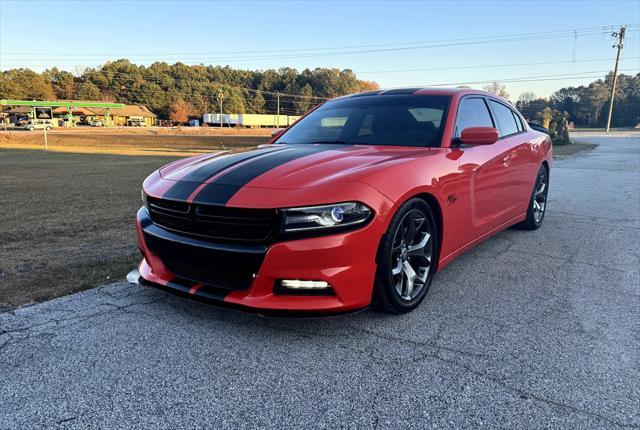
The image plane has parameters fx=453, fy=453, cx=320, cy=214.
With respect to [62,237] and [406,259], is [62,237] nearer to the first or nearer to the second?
[62,237]

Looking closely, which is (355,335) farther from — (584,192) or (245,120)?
(245,120)

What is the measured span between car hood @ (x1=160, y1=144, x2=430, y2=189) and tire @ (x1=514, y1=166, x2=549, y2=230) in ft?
8.56

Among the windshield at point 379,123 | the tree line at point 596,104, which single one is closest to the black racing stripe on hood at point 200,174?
the windshield at point 379,123

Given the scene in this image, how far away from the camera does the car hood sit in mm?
2701

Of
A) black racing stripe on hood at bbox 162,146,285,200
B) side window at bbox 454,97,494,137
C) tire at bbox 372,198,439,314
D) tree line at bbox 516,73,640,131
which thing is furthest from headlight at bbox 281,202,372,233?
tree line at bbox 516,73,640,131

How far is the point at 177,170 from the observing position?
10.8 ft

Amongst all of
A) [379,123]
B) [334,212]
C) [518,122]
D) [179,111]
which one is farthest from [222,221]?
[179,111]

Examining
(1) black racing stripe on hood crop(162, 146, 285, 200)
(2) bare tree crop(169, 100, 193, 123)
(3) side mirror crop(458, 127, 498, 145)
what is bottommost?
(1) black racing stripe on hood crop(162, 146, 285, 200)

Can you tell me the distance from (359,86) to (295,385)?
122 meters

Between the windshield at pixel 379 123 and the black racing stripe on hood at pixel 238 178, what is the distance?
0.73 meters

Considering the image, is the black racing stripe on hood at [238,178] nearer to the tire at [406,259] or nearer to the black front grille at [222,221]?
the black front grille at [222,221]

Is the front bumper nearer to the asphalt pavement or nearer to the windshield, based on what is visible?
the asphalt pavement

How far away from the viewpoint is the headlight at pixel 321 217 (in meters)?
2.51

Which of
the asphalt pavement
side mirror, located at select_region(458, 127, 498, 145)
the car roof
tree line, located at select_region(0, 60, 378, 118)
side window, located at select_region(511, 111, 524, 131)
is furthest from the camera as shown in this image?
tree line, located at select_region(0, 60, 378, 118)
